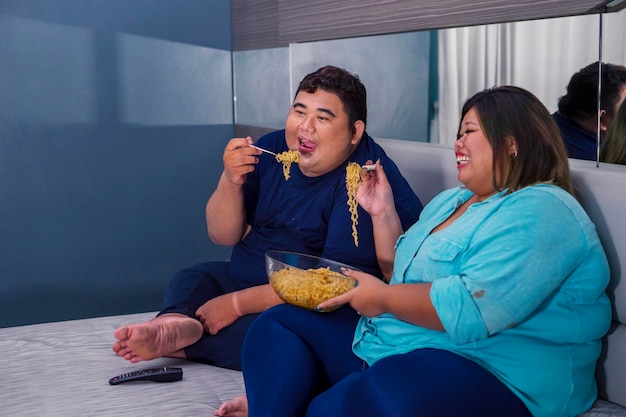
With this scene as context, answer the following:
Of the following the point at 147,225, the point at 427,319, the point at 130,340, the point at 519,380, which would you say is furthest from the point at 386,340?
the point at 147,225

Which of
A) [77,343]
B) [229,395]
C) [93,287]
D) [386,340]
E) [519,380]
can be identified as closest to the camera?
[519,380]

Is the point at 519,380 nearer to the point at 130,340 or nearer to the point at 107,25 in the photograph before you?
the point at 130,340

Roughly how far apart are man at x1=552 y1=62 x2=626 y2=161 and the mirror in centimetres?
3

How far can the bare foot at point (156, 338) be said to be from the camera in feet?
7.96

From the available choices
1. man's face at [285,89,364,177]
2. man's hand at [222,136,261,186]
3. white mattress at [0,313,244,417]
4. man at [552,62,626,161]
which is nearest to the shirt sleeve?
man at [552,62,626,161]

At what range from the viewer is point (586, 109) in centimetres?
207

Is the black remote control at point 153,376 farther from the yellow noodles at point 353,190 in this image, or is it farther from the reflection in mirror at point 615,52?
the reflection in mirror at point 615,52

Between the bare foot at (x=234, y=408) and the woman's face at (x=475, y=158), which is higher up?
the woman's face at (x=475, y=158)

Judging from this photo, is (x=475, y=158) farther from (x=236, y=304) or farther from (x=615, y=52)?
(x=236, y=304)

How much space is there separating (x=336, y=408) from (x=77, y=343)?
3.96 ft

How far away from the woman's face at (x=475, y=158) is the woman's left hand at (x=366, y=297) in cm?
32

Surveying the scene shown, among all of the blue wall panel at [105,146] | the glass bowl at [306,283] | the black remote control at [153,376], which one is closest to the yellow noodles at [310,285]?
the glass bowl at [306,283]

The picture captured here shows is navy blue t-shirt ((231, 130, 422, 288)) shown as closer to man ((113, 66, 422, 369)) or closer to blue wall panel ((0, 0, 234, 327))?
man ((113, 66, 422, 369))

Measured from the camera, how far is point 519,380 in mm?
1692
